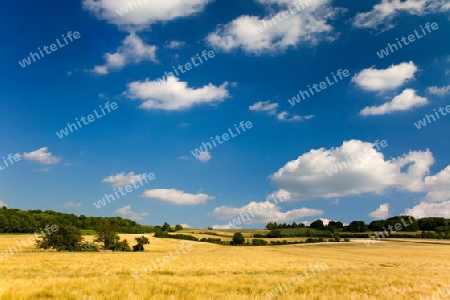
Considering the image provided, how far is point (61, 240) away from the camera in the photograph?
64.0 metres

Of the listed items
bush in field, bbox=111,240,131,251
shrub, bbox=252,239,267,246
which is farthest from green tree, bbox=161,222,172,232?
bush in field, bbox=111,240,131,251

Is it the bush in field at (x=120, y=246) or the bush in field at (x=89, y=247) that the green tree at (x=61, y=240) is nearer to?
the bush in field at (x=89, y=247)

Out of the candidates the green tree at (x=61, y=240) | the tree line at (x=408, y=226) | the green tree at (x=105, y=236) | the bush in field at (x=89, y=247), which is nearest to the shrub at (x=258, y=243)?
the tree line at (x=408, y=226)

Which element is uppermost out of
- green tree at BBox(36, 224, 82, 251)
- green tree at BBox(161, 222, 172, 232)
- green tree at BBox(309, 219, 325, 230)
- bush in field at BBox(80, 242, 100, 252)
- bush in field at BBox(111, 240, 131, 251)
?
green tree at BBox(36, 224, 82, 251)

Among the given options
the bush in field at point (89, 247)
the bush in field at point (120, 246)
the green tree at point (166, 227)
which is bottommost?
the green tree at point (166, 227)

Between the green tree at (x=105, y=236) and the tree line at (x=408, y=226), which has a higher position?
the green tree at (x=105, y=236)

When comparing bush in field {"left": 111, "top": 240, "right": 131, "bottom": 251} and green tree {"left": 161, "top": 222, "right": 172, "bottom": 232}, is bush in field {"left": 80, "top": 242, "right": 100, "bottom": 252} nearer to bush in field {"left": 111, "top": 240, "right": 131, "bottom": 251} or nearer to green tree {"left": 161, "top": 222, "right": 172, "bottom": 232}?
bush in field {"left": 111, "top": 240, "right": 131, "bottom": 251}

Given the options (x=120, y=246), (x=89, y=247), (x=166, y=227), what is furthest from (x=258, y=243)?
(x=89, y=247)

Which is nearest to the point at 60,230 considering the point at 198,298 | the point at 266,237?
the point at 198,298

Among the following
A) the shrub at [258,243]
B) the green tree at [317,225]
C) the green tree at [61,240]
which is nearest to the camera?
the green tree at [61,240]

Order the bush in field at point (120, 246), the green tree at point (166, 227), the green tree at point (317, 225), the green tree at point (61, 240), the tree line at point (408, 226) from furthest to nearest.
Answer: the green tree at point (317, 225) < the green tree at point (166, 227) < the tree line at point (408, 226) < the bush in field at point (120, 246) < the green tree at point (61, 240)

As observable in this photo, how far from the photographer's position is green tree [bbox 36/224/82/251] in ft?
209

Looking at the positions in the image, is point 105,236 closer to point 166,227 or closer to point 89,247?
point 89,247

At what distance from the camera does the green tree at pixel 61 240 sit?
209 feet
